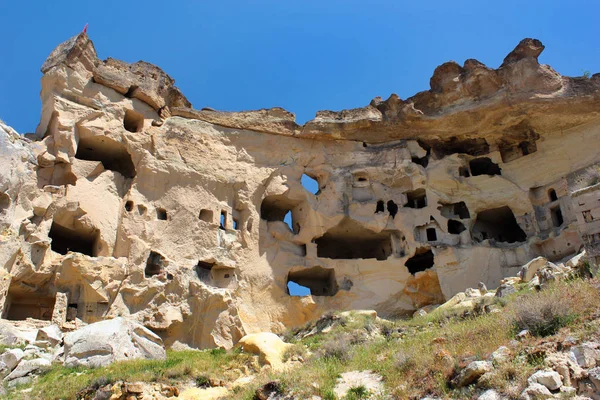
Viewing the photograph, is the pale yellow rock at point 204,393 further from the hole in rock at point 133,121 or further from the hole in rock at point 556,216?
the hole in rock at point 556,216

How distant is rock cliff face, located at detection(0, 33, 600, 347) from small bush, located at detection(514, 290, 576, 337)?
37.5 ft

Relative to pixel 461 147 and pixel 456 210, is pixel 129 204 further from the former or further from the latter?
pixel 461 147

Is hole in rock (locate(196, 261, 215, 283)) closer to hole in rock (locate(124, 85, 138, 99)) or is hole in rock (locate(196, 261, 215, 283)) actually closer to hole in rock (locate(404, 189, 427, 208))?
hole in rock (locate(124, 85, 138, 99))

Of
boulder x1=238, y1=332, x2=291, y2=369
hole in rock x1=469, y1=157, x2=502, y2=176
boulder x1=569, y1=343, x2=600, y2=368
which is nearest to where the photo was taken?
boulder x1=569, y1=343, x2=600, y2=368

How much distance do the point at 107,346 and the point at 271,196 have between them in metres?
12.2

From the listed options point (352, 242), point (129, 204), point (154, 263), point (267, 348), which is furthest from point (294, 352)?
point (352, 242)

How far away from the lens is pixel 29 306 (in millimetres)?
17484

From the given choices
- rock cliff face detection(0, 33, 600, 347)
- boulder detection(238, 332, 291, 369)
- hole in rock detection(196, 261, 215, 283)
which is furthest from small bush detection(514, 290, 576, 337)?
hole in rock detection(196, 261, 215, 283)

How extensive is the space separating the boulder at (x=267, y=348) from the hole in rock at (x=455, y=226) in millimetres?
13387

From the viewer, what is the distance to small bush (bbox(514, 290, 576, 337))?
8.58 m

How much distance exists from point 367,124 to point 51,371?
17021mm

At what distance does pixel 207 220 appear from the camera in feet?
69.5

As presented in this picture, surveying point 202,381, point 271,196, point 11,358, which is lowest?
point 202,381

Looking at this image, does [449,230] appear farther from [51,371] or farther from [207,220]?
[51,371]
